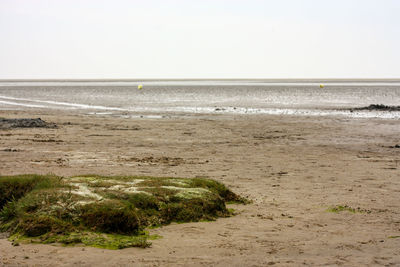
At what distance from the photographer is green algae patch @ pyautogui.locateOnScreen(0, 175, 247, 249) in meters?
6.30

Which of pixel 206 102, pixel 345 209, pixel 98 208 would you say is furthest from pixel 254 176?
pixel 206 102

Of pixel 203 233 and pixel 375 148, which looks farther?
pixel 375 148

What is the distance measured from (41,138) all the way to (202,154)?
279 inches

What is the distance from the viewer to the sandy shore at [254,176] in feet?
19.0

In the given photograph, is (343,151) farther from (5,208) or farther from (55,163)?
(5,208)

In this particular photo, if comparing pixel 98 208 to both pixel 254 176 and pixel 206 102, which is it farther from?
pixel 206 102

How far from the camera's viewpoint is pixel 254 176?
11.4 m

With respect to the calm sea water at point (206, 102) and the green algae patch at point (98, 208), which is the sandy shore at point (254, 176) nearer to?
the green algae patch at point (98, 208)

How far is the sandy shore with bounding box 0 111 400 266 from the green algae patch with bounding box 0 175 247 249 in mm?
272

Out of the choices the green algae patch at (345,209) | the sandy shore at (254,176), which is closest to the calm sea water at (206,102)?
the sandy shore at (254,176)

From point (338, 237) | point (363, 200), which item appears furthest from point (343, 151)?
point (338, 237)

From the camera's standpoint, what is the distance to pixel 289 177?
1129cm

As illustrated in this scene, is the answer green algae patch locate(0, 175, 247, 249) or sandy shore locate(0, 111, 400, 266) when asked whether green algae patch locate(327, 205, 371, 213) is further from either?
green algae patch locate(0, 175, 247, 249)

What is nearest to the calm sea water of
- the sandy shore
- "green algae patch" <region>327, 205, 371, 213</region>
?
the sandy shore
